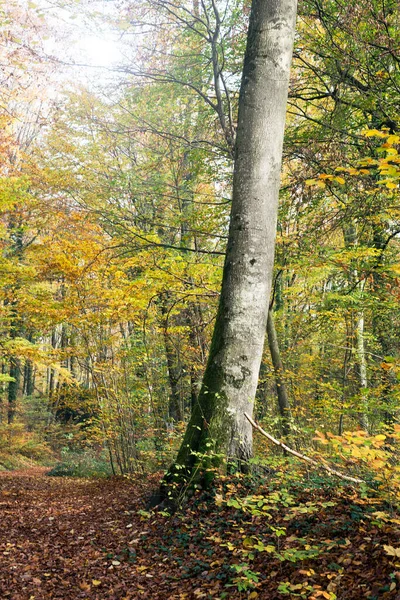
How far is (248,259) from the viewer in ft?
13.8

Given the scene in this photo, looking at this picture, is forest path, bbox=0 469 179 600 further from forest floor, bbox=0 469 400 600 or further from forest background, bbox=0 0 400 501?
forest background, bbox=0 0 400 501

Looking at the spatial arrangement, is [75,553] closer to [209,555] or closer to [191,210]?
[209,555]

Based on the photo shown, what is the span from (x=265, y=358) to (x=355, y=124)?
18.1 feet

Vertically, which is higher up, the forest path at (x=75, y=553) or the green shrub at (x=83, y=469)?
the forest path at (x=75, y=553)

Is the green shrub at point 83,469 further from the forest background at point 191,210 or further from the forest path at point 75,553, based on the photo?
the forest path at point 75,553

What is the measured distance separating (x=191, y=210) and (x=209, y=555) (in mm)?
6653

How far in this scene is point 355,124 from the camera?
738 centimetres

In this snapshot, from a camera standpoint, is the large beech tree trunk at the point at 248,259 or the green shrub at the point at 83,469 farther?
the green shrub at the point at 83,469

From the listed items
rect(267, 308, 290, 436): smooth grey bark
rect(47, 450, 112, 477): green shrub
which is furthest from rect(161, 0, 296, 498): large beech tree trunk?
rect(47, 450, 112, 477): green shrub

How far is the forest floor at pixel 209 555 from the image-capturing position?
2617 mm

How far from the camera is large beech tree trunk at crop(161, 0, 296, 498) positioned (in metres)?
4.20

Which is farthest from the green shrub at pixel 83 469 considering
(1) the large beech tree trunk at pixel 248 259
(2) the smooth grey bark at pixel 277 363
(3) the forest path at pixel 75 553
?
(1) the large beech tree trunk at pixel 248 259

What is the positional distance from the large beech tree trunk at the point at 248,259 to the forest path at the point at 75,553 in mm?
738

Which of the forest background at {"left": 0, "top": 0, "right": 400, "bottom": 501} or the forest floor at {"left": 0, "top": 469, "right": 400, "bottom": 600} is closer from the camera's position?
the forest floor at {"left": 0, "top": 469, "right": 400, "bottom": 600}
